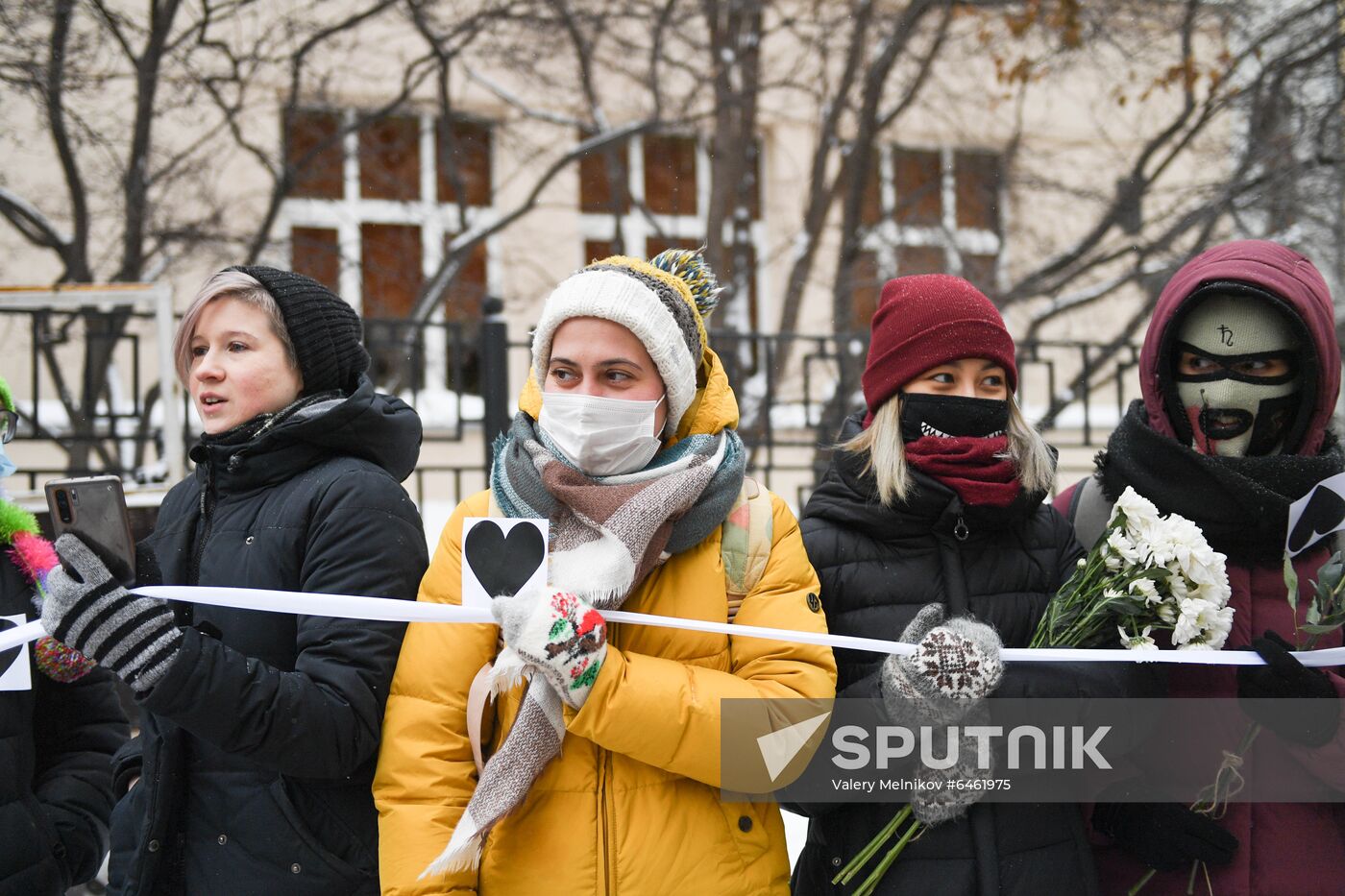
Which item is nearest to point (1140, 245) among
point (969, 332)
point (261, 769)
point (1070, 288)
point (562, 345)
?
point (1070, 288)

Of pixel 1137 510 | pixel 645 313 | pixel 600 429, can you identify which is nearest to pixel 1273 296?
pixel 1137 510

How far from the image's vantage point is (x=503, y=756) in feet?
6.94

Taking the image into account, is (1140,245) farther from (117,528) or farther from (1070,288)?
(117,528)

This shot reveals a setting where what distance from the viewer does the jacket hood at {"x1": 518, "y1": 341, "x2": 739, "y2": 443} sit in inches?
98.8

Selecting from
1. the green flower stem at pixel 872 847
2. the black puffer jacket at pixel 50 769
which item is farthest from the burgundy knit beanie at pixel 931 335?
the black puffer jacket at pixel 50 769

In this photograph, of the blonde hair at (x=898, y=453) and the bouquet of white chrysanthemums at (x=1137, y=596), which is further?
the blonde hair at (x=898, y=453)

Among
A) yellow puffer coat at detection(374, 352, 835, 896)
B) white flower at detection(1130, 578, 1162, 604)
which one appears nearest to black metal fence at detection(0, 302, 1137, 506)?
yellow puffer coat at detection(374, 352, 835, 896)

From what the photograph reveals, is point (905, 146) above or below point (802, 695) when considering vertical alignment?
above

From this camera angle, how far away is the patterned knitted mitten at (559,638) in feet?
6.68

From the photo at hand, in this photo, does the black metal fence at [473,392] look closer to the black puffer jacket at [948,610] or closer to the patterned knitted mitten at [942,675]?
the black puffer jacket at [948,610]

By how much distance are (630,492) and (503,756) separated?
0.57 meters

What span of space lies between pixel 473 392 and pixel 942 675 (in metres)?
7.08

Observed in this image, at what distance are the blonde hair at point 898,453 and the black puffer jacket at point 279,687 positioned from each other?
3.41 feet

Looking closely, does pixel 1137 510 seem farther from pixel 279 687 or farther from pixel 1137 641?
pixel 279 687
